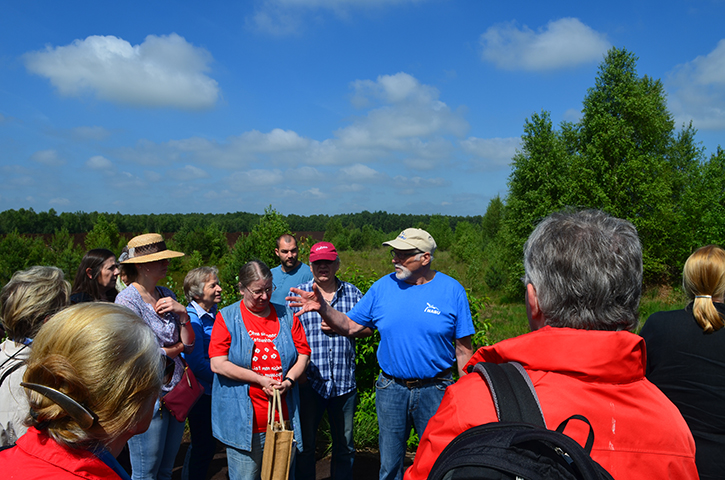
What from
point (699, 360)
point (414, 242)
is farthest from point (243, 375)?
point (699, 360)

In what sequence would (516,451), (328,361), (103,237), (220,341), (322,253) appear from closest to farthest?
(516,451), (220,341), (328,361), (322,253), (103,237)

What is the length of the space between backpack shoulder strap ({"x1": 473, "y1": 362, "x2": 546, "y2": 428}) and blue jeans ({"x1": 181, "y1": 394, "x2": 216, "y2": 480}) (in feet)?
10.6

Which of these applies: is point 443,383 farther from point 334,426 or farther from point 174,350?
point 174,350

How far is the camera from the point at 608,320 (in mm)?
1309

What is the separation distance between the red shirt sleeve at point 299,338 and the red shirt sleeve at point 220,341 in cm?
49

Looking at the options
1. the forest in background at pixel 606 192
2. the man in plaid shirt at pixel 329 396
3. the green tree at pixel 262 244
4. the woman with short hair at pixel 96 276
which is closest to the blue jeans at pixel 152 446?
the man in plaid shirt at pixel 329 396

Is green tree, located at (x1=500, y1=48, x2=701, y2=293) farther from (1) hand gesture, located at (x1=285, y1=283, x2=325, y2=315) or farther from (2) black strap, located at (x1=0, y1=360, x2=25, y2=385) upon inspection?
(2) black strap, located at (x1=0, y1=360, x2=25, y2=385)

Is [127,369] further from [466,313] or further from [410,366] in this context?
[466,313]

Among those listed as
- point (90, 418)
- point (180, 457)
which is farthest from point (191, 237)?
point (90, 418)

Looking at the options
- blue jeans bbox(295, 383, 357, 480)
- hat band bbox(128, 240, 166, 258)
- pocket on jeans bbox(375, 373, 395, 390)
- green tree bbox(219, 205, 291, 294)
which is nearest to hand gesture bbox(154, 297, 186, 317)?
hat band bbox(128, 240, 166, 258)

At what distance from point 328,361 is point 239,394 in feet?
2.78

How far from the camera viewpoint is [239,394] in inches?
123

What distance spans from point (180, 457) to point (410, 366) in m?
3.12

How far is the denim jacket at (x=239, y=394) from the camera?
3.06 metres
